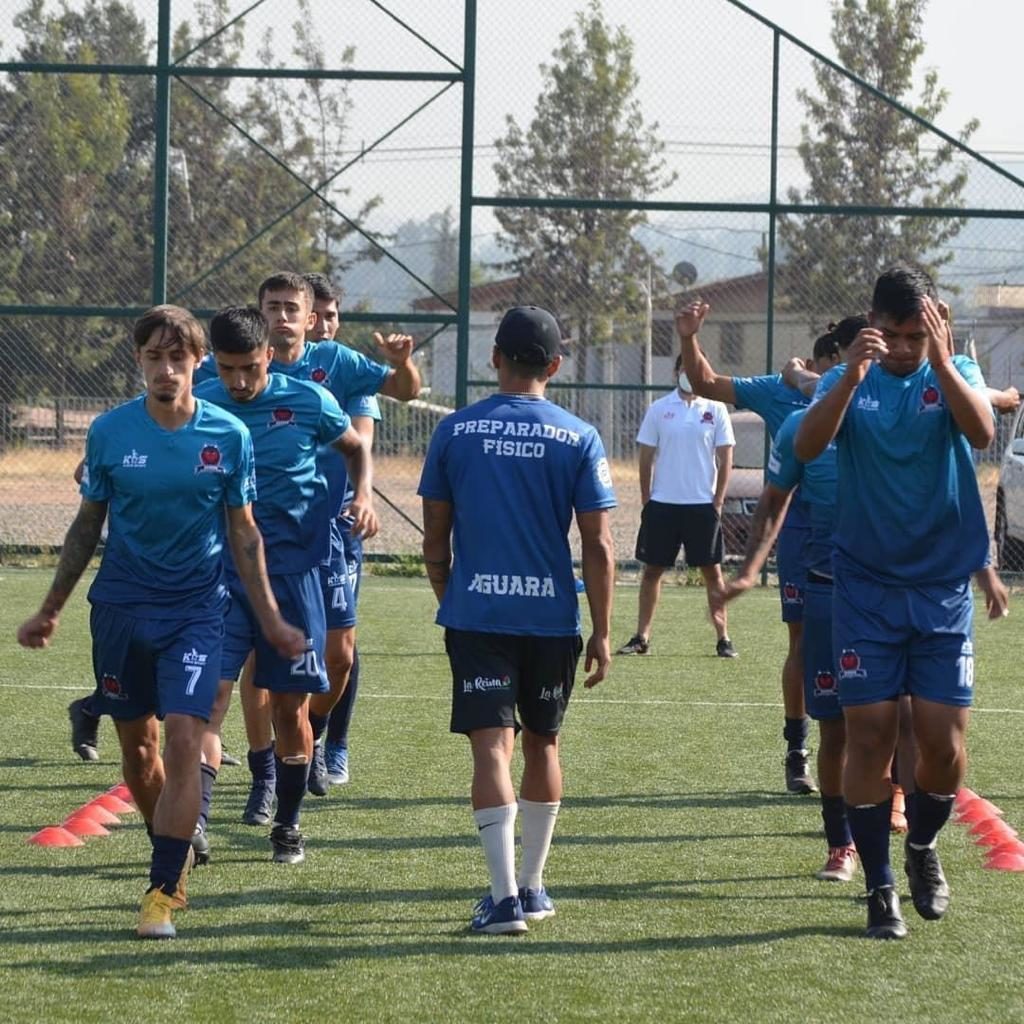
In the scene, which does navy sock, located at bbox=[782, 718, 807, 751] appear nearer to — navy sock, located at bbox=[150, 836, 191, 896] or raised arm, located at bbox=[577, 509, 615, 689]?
raised arm, located at bbox=[577, 509, 615, 689]

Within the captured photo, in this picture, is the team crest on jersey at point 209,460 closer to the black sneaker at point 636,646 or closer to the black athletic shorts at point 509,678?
the black athletic shorts at point 509,678

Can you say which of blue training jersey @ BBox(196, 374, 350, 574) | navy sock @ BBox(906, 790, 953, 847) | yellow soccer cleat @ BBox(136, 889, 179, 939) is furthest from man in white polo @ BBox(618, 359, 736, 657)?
yellow soccer cleat @ BBox(136, 889, 179, 939)

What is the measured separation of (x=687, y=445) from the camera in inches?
538

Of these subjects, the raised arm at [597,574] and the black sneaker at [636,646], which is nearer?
the raised arm at [597,574]

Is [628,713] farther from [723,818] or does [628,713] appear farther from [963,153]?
[963,153]

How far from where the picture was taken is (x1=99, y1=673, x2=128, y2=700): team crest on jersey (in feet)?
19.7

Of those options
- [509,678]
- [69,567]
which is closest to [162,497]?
[69,567]

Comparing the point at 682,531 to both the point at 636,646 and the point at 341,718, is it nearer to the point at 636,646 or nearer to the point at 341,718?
the point at 636,646

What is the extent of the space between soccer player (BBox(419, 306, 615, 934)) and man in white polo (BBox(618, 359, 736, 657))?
761 cm

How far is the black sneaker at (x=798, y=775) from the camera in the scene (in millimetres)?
8430

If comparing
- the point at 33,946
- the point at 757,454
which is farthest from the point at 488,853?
the point at 757,454

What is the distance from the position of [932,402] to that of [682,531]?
7967mm

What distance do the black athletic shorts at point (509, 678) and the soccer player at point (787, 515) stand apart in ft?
4.75

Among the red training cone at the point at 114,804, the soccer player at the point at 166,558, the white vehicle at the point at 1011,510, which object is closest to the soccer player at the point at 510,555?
the soccer player at the point at 166,558
